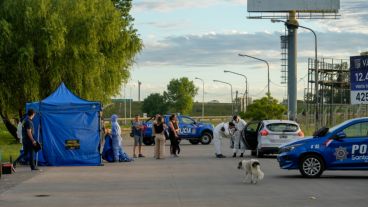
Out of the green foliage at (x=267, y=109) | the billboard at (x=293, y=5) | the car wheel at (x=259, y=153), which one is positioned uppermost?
the billboard at (x=293, y=5)

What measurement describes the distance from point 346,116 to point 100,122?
4041 cm

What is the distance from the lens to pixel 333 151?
18156 mm

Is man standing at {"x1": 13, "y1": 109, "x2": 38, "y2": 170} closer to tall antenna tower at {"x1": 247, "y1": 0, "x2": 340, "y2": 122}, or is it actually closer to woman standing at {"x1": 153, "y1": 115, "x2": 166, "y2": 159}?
woman standing at {"x1": 153, "y1": 115, "x2": 166, "y2": 159}

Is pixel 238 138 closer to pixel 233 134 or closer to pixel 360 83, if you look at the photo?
pixel 233 134

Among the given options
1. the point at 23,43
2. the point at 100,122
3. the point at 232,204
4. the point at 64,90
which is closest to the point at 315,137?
the point at 232,204

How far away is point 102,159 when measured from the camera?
25703 millimetres

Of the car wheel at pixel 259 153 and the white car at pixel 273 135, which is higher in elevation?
the white car at pixel 273 135

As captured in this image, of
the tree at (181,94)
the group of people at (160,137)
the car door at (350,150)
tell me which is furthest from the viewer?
the tree at (181,94)

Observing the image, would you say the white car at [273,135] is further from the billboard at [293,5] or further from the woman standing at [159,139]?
the billboard at [293,5]

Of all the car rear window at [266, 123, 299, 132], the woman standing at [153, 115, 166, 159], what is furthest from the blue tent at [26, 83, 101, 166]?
the car rear window at [266, 123, 299, 132]

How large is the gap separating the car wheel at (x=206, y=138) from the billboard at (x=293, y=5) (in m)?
33.6

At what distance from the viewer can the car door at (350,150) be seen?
18016 mm

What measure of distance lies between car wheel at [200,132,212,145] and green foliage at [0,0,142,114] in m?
7.31

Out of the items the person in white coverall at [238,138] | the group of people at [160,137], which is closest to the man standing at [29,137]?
the group of people at [160,137]
